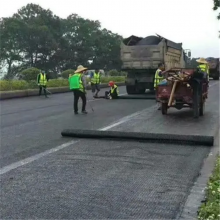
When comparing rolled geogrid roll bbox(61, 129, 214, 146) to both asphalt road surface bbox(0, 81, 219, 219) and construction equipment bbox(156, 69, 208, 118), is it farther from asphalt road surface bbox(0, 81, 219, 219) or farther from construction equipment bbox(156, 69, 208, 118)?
construction equipment bbox(156, 69, 208, 118)

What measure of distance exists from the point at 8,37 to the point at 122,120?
4764 centimetres

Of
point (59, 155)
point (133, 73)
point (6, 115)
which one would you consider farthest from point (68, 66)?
point (59, 155)

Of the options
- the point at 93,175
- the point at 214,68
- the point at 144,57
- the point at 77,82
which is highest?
the point at 144,57

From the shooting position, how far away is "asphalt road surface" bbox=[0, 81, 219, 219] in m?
4.24

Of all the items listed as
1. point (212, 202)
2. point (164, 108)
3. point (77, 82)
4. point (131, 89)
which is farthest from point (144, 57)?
point (212, 202)

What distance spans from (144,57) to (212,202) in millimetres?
16060

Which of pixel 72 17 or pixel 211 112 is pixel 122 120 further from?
pixel 72 17

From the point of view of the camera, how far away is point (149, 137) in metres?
7.94

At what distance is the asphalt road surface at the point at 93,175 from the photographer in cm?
424

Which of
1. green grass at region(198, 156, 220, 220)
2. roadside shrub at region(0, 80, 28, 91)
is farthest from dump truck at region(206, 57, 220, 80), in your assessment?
green grass at region(198, 156, 220, 220)

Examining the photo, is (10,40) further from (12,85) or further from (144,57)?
(144,57)

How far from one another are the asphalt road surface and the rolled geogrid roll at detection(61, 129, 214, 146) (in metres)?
0.24

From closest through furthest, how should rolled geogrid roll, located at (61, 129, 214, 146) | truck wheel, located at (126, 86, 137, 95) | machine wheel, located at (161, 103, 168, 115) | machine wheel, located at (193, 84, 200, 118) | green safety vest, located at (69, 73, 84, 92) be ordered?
rolled geogrid roll, located at (61, 129, 214, 146) < machine wheel, located at (193, 84, 200, 118) < machine wheel, located at (161, 103, 168, 115) < green safety vest, located at (69, 73, 84, 92) < truck wheel, located at (126, 86, 137, 95)

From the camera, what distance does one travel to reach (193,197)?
4625 mm
